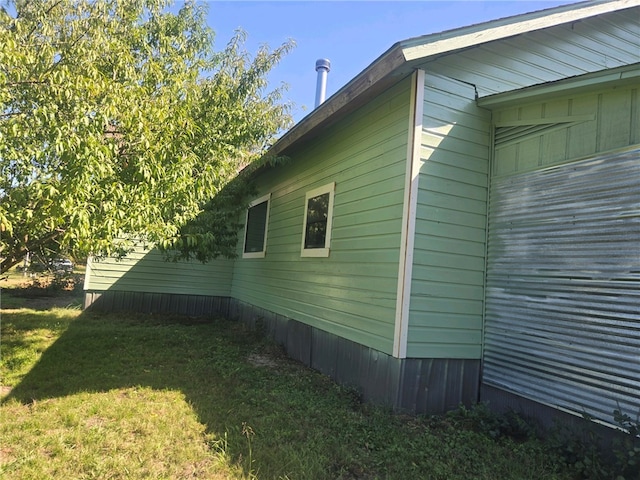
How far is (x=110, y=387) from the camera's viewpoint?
4266mm

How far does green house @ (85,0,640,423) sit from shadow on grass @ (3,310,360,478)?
709mm

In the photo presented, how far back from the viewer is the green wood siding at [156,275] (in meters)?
9.25

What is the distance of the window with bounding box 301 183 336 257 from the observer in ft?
17.6

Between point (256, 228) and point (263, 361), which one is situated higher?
point (256, 228)

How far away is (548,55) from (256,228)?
635 centimetres

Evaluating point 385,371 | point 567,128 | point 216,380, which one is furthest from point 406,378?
point 567,128

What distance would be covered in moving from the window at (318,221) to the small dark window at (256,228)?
216 centimetres

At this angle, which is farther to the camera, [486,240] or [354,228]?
[354,228]

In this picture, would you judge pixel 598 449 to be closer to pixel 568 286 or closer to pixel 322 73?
pixel 568 286

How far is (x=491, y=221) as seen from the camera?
13.3 ft

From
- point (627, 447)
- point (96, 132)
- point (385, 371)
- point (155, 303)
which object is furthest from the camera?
point (155, 303)

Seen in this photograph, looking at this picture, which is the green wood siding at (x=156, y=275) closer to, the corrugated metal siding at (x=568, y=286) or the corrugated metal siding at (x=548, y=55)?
the corrugated metal siding at (x=568, y=286)

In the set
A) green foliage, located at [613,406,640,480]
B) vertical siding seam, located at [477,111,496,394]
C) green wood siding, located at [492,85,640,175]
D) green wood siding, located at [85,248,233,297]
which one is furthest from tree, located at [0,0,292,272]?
green wood siding, located at [85,248,233,297]

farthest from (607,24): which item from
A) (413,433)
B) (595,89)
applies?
(413,433)
